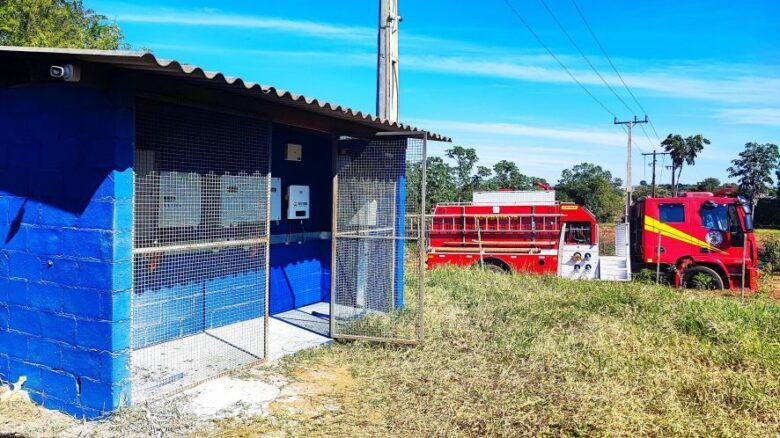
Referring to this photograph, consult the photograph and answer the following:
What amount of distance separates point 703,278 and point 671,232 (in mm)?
1215

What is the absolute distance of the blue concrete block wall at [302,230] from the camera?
758cm

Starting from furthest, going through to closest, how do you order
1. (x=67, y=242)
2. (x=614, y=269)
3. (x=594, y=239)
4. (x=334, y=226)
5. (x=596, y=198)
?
(x=596, y=198) → (x=594, y=239) → (x=614, y=269) → (x=334, y=226) → (x=67, y=242)

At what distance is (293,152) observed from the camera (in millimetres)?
7703

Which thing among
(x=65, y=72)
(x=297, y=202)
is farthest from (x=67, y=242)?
(x=297, y=202)

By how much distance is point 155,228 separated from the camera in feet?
17.0

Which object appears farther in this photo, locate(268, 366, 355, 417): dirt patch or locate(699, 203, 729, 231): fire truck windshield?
locate(699, 203, 729, 231): fire truck windshield

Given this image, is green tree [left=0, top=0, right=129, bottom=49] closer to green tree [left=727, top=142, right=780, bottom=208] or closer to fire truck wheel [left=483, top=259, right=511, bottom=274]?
fire truck wheel [left=483, top=259, right=511, bottom=274]

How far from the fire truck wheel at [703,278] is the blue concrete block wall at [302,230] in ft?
27.3

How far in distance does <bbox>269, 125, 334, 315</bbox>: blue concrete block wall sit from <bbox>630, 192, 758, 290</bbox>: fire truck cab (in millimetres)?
7696

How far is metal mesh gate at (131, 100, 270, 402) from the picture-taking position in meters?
4.94

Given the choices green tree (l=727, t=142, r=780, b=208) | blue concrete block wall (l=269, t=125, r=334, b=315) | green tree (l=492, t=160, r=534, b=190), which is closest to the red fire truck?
blue concrete block wall (l=269, t=125, r=334, b=315)

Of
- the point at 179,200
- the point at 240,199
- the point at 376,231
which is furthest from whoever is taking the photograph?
the point at 376,231

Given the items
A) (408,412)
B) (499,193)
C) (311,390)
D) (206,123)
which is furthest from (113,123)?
(499,193)

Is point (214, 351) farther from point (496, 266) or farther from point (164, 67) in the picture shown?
point (496, 266)
